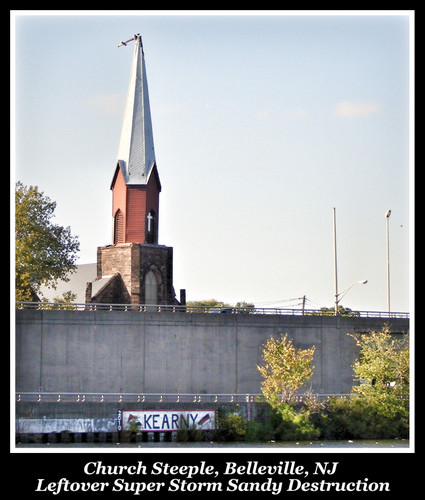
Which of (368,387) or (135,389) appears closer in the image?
(368,387)

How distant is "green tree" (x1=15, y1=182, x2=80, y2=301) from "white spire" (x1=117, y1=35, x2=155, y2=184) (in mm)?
7748

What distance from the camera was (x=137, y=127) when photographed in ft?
278

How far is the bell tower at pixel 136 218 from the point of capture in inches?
3258

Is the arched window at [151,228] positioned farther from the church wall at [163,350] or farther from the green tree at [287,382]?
the green tree at [287,382]


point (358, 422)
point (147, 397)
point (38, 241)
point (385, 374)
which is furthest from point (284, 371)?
point (38, 241)

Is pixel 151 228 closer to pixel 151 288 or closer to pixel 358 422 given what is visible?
pixel 151 288

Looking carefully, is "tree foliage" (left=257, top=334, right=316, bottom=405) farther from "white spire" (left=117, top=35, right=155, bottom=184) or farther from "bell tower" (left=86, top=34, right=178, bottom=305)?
"white spire" (left=117, top=35, right=155, bottom=184)

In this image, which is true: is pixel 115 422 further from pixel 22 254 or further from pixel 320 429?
pixel 22 254

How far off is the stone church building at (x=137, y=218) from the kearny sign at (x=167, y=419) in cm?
2853

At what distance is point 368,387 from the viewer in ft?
191

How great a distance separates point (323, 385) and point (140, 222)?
78.1 feet

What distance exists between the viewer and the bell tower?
271ft
